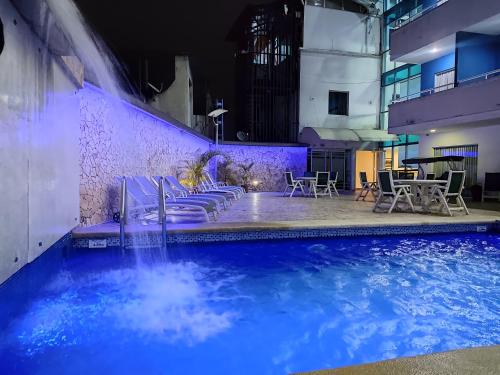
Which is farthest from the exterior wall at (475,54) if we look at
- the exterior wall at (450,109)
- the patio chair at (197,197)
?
the patio chair at (197,197)

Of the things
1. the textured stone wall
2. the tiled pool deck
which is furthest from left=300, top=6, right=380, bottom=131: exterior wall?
the tiled pool deck

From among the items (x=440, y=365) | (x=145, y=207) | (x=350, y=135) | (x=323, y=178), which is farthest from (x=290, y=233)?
(x=350, y=135)

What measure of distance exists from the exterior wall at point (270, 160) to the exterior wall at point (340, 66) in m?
1.86

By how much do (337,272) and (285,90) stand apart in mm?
16864

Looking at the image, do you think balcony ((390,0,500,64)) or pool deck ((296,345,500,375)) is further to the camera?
balcony ((390,0,500,64))

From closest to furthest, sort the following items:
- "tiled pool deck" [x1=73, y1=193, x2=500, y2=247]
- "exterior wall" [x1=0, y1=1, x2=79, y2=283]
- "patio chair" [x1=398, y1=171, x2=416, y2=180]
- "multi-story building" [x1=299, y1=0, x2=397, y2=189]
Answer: "exterior wall" [x1=0, y1=1, x2=79, y2=283] < "tiled pool deck" [x1=73, y1=193, x2=500, y2=247] < "patio chair" [x1=398, y1=171, x2=416, y2=180] < "multi-story building" [x1=299, y1=0, x2=397, y2=189]

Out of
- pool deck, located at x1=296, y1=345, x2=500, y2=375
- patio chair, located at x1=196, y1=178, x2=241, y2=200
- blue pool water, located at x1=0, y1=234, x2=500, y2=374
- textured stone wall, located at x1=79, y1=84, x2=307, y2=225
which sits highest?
textured stone wall, located at x1=79, y1=84, x2=307, y2=225

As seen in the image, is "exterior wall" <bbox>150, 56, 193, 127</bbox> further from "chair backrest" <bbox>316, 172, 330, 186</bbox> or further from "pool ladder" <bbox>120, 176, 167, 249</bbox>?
"pool ladder" <bbox>120, 176, 167, 249</bbox>

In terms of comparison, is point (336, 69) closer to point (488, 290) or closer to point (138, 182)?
point (138, 182)

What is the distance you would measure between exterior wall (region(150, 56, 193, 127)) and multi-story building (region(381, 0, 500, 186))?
8.48 meters

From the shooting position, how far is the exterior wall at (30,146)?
2936 millimetres

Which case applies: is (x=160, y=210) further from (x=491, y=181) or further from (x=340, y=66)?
(x=340, y=66)

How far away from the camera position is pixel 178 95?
50.6ft

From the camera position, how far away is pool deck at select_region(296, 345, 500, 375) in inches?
60.4
